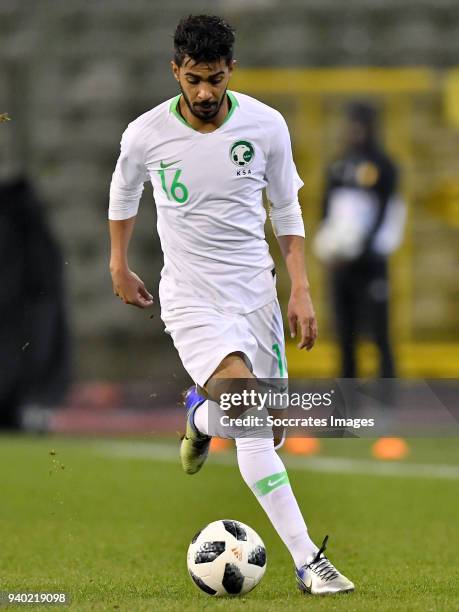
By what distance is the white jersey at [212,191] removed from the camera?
17.4 ft

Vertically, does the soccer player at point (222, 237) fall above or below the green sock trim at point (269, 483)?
above

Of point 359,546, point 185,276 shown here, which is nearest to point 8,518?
point 359,546

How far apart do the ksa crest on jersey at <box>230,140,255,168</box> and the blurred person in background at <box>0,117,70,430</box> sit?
7130 millimetres

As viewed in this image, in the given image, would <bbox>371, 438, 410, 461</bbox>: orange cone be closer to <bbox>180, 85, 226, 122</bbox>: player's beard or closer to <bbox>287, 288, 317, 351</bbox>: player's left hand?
<bbox>287, 288, 317, 351</bbox>: player's left hand

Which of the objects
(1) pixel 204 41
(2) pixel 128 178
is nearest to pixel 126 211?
(2) pixel 128 178

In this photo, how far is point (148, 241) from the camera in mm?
15625

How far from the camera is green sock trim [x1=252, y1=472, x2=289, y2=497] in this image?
5.22 m

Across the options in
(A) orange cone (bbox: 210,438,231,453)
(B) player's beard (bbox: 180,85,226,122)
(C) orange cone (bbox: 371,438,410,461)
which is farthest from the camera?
(A) orange cone (bbox: 210,438,231,453)

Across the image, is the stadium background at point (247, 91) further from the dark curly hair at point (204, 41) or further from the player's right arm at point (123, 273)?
the dark curly hair at point (204, 41)

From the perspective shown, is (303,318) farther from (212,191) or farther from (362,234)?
(362,234)

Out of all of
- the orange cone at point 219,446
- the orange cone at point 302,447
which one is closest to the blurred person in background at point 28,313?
the orange cone at point 219,446

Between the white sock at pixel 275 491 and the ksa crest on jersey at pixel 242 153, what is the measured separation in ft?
2.94

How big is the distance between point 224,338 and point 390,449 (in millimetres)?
5851

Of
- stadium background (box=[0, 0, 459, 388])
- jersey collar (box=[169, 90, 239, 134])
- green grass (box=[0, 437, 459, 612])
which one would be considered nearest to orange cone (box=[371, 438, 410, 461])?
A: green grass (box=[0, 437, 459, 612])
